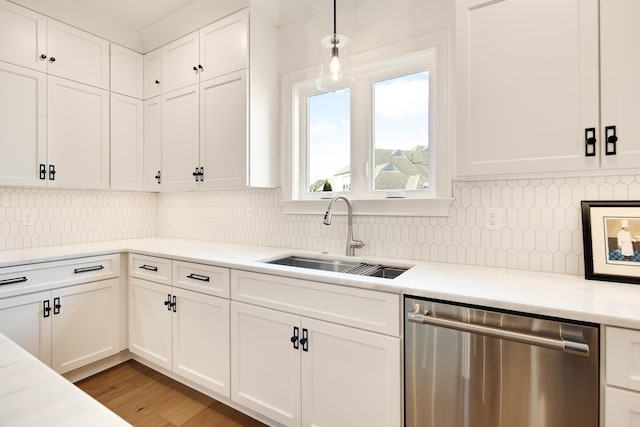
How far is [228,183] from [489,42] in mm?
1790

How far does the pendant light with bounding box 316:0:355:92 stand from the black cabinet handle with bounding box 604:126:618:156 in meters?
1.16

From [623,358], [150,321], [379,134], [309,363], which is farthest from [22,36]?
[623,358]

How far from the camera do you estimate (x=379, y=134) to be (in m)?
2.22

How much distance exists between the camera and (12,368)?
69cm

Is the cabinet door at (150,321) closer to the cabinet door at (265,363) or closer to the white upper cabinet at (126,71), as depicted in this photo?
the cabinet door at (265,363)

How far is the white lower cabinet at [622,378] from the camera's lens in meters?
1.04

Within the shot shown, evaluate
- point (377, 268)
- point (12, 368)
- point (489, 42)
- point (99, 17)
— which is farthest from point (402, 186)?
point (99, 17)

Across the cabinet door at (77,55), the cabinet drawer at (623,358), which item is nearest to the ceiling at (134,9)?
Answer: the cabinet door at (77,55)

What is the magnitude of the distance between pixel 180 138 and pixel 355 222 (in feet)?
5.28

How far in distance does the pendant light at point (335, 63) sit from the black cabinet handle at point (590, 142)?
1.10 metres

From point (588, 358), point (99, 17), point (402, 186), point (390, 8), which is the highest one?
point (99, 17)

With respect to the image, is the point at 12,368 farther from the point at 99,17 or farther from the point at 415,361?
the point at 99,17

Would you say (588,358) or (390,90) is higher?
(390,90)

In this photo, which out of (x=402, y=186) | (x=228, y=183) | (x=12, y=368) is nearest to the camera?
(x=12, y=368)
